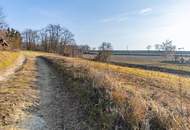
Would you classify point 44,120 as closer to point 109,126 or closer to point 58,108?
point 58,108

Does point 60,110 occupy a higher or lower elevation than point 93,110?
lower

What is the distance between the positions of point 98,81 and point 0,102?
392 cm

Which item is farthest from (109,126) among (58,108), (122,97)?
(58,108)

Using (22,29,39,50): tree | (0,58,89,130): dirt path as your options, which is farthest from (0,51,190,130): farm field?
(22,29,39,50): tree

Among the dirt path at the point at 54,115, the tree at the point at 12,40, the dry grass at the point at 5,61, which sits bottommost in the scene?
the dirt path at the point at 54,115

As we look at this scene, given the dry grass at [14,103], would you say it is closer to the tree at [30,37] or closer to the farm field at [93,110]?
the farm field at [93,110]

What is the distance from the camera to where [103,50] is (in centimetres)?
6869

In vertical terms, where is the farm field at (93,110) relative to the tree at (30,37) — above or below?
below

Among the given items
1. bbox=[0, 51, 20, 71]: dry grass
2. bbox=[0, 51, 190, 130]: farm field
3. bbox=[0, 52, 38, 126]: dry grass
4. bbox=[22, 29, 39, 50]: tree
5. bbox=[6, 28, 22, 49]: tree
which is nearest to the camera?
bbox=[0, 51, 190, 130]: farm field

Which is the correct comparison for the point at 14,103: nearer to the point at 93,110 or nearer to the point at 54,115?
the point at 54,115

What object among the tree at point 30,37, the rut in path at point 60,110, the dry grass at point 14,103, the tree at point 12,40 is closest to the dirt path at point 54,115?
the rut in path at point 60,110

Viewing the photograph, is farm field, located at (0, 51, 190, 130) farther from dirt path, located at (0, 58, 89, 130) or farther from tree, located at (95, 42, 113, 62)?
tree, located at (95, 42, 113, 62)

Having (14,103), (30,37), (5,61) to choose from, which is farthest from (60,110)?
(30,37)

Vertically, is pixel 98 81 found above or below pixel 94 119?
above
